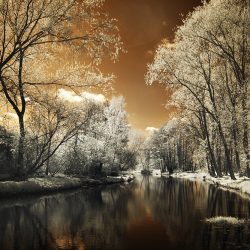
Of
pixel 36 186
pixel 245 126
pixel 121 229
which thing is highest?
pixel 245 126

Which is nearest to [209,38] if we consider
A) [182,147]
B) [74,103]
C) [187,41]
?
[187,41]

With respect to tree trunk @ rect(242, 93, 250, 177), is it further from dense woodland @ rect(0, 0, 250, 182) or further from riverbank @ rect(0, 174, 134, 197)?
riverbank @ rect(0, 174, 134, 197)

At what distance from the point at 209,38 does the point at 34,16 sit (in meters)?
18.2

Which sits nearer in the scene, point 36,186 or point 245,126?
point 36,186

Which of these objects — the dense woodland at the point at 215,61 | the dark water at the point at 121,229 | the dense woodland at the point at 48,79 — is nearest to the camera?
the dark water at the point at 121,229

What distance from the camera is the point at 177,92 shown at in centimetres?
3700

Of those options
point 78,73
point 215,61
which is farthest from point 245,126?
point 78,73

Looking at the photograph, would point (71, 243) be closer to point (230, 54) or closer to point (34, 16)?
point (34, 16)

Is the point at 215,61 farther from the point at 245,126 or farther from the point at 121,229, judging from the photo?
the point at 121,229

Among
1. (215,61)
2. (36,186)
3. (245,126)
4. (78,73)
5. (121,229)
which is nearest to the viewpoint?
(121,229)

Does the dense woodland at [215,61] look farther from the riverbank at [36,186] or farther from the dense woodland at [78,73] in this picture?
the riverbank at [36,186]

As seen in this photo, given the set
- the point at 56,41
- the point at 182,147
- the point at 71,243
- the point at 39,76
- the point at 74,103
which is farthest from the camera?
the point at 182,147

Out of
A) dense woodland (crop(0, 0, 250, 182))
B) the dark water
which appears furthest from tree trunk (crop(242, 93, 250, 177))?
the dark water

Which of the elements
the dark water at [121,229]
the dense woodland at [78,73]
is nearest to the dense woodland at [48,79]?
the dense woodland at [78,73]
